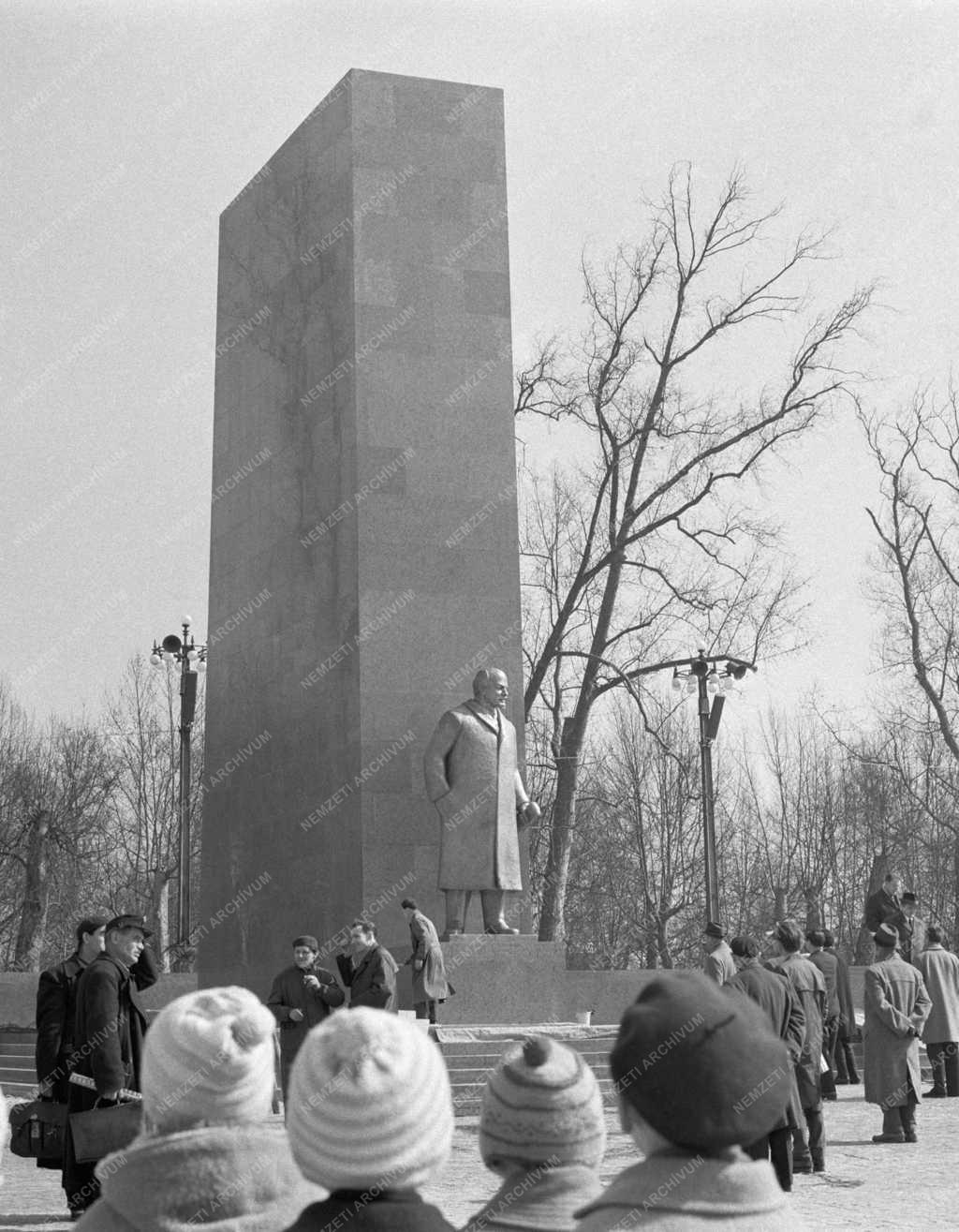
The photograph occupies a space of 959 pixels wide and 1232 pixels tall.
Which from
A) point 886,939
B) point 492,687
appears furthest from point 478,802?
point 886,939

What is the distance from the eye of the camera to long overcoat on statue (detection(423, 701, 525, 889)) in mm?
17469

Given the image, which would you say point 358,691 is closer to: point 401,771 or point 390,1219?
point 401,771

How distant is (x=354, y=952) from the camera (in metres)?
13.7

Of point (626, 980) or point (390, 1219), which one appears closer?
point (390, 1219)

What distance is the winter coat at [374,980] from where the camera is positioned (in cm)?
1326

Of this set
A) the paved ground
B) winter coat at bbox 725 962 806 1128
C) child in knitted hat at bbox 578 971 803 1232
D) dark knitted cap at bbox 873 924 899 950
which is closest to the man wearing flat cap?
the paved ground

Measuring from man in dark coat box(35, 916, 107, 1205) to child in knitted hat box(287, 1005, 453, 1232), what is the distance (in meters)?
5.96

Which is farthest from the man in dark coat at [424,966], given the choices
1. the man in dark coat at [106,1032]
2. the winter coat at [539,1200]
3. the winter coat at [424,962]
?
the winter coat at [539,1200]

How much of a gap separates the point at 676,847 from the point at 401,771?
27941 mm

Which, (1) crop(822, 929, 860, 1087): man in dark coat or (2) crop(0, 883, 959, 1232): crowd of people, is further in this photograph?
(1) crop(822, 929, 860, 1087): man in dark coat

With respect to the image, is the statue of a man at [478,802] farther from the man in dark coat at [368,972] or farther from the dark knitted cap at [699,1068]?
the dark knitted cap at [699,1068]

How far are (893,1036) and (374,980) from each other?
3898 millimetres

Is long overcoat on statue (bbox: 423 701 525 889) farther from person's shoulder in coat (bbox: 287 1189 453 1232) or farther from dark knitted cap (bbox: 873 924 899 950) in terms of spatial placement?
person's shoulder in coat (bbox: 287 1189 453 1232)

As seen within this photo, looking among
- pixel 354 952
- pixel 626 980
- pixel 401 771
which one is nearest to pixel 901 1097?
pixel 354 952
